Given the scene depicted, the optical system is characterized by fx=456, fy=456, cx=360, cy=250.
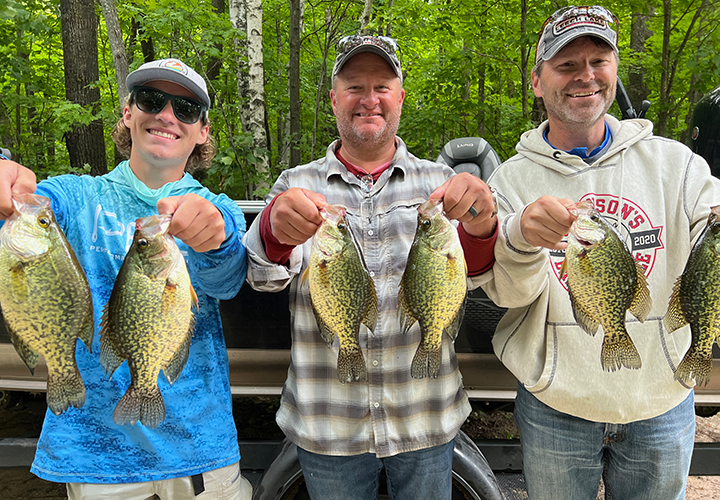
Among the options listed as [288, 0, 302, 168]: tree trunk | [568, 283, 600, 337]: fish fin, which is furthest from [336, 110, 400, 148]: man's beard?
[288, 0, 302, 168]: tree trunk

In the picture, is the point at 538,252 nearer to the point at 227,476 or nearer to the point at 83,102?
the point at 227,476

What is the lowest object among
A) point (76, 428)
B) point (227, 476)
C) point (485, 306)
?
point (227, 476)

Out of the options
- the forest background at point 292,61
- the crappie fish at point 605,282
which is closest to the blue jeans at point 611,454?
the crappie fish at point 605,282

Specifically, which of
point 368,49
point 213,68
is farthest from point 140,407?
point 213,68

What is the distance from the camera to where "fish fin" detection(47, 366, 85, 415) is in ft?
6.03

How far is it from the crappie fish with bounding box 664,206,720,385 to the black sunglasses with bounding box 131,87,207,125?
247 centimetres

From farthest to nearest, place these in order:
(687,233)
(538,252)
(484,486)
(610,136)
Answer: (484,486) < (610,136) < (687,233) < (538,252)

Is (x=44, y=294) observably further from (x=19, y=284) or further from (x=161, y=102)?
(x=161, y=102)

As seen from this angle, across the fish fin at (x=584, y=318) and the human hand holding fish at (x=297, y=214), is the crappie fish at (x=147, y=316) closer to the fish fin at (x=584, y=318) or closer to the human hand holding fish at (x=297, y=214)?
the human hand holding fish at (x=297, y=214)

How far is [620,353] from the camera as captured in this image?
6.71 feet

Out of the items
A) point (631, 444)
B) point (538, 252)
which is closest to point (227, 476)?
point (538, 252)

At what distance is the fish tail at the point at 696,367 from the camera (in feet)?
6.64

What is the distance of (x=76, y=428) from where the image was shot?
7.29 ft

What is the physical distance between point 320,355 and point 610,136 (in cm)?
204
